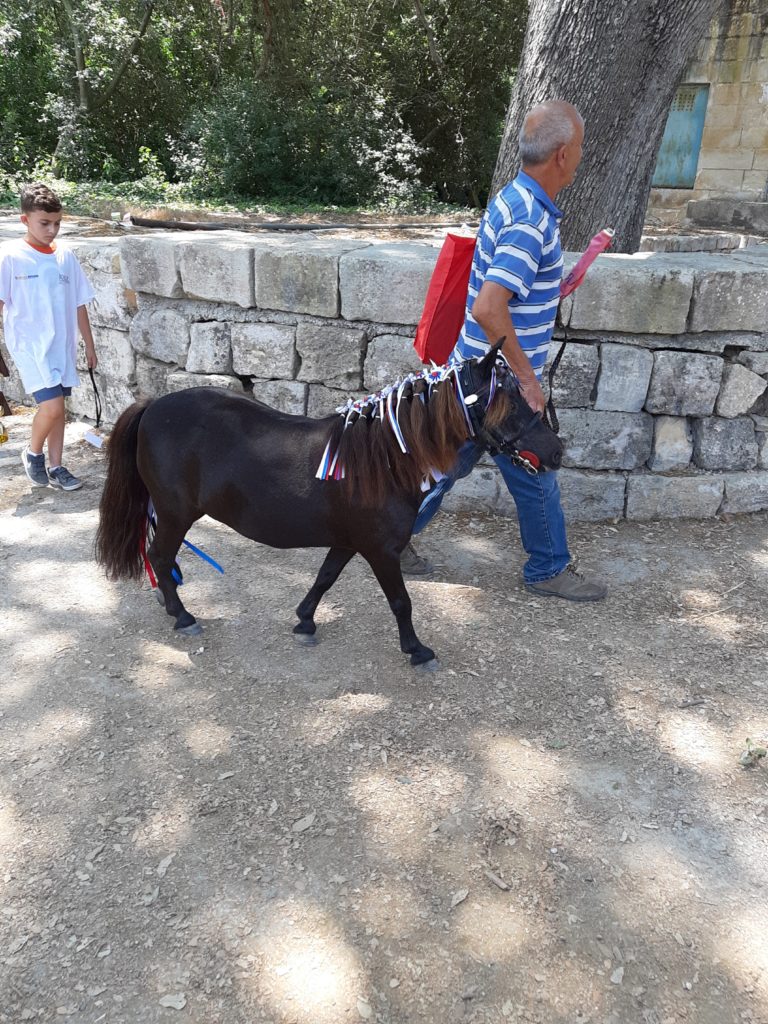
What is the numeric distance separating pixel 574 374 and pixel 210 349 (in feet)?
7.35

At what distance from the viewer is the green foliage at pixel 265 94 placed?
42.7 feet

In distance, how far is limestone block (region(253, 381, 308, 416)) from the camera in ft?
16.3

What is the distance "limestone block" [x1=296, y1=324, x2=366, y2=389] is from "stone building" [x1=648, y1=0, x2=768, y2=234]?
10311 mm

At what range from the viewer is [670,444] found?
15.2 ft

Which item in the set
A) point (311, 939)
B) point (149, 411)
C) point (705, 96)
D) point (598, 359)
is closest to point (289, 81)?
point (705, 96)

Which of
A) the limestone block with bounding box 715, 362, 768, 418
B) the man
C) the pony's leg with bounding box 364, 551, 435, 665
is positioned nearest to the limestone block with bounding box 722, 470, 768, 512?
the limestone block with bounding box 715, 362, 768, 418

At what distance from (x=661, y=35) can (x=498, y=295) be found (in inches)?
102

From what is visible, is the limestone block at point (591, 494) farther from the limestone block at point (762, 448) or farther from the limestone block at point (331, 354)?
the limestone block at point (331, 354)

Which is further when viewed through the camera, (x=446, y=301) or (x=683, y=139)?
(x=683, y=139)

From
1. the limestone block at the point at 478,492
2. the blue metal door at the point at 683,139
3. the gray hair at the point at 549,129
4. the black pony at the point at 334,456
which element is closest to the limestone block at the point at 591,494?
the limestone block at the point at 478,492

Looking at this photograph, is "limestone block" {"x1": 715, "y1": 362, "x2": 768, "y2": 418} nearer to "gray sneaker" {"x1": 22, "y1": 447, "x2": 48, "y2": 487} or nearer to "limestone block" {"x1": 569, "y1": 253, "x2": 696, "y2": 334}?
"limestone block" {"x1": 569, "y1": 253, "x2": 696, "y2": 334}

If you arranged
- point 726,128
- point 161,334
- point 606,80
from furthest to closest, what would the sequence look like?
point 726,128 → point 161,334 → point 606,80

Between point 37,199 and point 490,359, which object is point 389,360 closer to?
point 490,359

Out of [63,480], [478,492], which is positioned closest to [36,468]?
[63,480]
